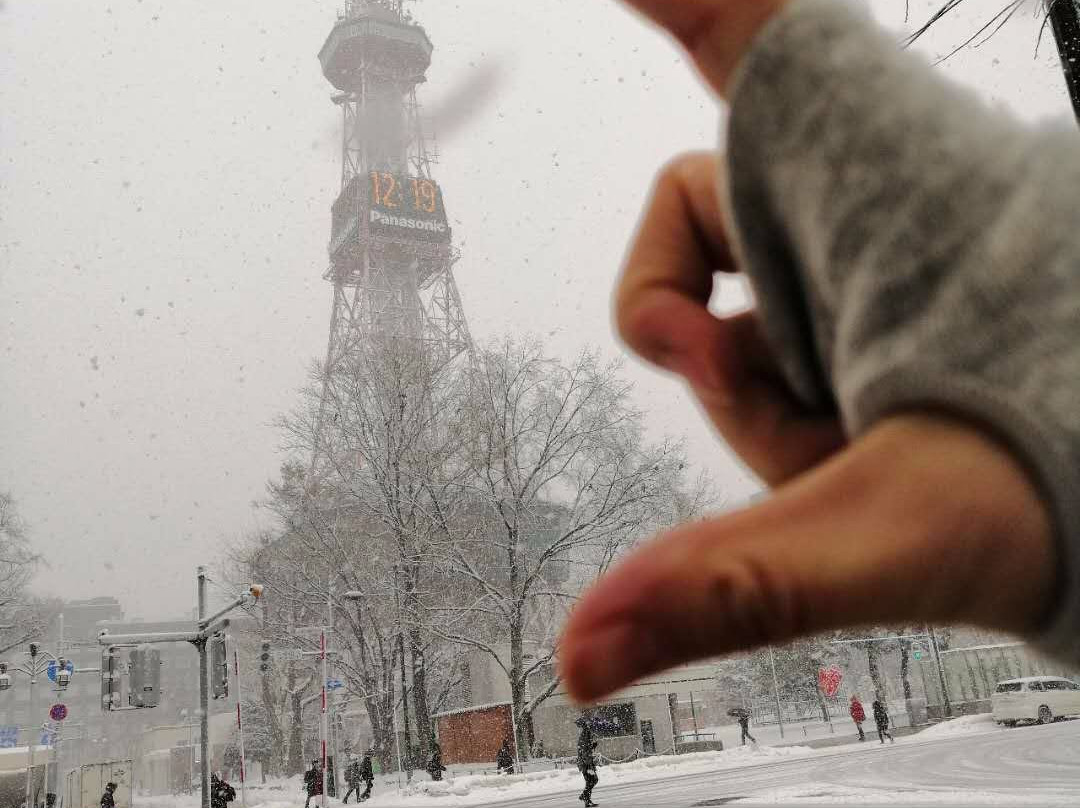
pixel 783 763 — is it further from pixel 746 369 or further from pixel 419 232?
pixel 419 232

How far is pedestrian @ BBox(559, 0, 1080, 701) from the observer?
49 centimetres

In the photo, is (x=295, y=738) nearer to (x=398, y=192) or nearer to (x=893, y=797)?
(x=398, y=192)

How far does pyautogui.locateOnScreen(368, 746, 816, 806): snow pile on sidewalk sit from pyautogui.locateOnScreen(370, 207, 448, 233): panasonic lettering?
31.0 m

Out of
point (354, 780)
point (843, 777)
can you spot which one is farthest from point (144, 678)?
point (843, 777)

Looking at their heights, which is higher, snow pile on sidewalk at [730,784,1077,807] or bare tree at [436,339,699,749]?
bare tree at [436,339,699,749]

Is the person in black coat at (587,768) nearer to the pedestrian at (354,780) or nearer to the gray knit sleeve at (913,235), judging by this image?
the pedestrian at (354,780)

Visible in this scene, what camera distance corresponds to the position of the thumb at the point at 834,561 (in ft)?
1.60

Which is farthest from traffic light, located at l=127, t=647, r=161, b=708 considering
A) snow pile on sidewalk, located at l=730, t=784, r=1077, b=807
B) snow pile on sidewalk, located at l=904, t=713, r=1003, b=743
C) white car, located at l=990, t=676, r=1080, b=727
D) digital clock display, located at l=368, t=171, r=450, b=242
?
digital clock display, located at l=368, t=171, r=450, b=242

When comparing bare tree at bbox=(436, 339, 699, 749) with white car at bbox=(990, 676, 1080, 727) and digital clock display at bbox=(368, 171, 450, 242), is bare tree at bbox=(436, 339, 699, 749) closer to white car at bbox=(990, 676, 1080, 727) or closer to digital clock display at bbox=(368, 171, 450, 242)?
white car at bbox=(990, 676, 1080, 727)

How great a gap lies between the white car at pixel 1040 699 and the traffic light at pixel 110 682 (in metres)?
19.4

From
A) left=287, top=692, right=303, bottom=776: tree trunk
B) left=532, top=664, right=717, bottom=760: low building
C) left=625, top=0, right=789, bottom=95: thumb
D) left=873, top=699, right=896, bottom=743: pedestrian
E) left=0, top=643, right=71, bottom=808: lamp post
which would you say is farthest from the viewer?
left=287, top=692, right=303, bottom=776: tree trunk

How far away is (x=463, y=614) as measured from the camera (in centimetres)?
2006

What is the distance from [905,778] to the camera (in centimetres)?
1291

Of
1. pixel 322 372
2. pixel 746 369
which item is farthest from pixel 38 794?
pixel 746 369
